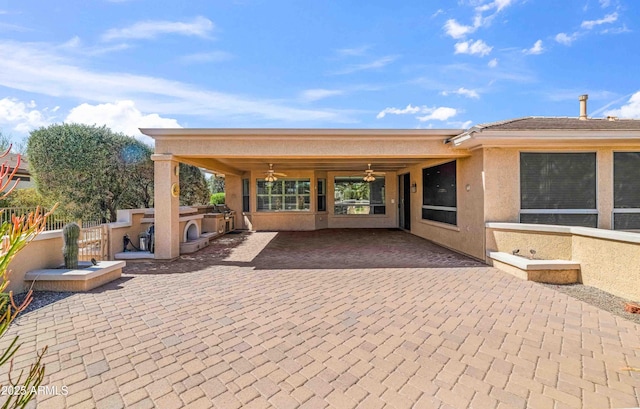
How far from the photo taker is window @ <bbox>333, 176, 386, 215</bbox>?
52.6 ft

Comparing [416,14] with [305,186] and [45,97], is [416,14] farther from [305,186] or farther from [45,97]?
[45,97]

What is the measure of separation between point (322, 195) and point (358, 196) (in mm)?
1946

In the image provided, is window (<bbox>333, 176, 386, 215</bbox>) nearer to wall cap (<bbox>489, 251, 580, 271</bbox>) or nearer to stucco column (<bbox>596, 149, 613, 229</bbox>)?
stucco column (<bbox>596, 149, 613, 229</bbox>)

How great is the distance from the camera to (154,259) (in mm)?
8312

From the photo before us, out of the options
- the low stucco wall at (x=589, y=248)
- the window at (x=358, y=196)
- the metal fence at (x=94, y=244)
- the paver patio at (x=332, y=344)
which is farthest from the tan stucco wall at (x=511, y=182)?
the metal fence at (x=94, y=244)

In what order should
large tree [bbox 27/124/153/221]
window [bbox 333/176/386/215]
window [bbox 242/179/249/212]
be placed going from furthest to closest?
window [bbox 333/176/386/215]
window [bbox 242/179/249/212]
large tree [bbox 27/124/153/221]

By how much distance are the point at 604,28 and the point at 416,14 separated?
757 centimetres

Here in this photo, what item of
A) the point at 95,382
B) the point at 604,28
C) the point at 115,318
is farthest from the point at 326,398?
the point at 604,28

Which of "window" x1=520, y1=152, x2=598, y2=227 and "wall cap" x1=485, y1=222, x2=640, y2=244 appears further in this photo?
"window" x1=520, y1=152, x2=598, y2=227

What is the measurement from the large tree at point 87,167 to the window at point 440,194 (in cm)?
1324

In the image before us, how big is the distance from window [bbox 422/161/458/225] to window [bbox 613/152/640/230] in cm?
384

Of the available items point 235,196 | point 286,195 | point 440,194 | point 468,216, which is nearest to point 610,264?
point 468,216

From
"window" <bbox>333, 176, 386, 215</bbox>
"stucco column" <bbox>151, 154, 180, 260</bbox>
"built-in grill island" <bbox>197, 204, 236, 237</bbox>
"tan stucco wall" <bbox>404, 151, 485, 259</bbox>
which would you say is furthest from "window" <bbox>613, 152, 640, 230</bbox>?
"built-in grill island" <bbox>197, 204, 236, 237</bbox>

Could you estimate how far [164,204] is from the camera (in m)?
8.23
